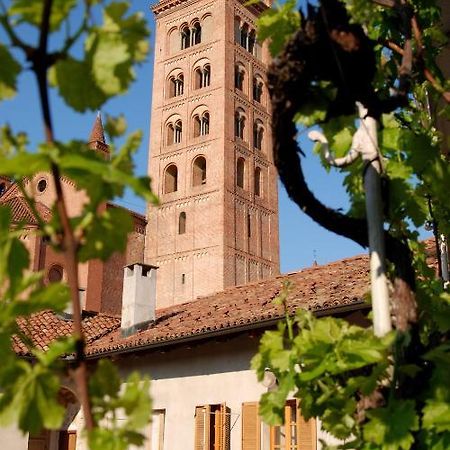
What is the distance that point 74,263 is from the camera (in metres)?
0.99

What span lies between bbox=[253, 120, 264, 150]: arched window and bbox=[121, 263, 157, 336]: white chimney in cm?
3080

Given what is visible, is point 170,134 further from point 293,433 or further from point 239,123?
point 293,433

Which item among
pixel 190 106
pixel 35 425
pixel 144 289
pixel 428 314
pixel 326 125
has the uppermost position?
pixel 190 106

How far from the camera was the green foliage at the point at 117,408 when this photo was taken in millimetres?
961

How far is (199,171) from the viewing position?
43.3 metres

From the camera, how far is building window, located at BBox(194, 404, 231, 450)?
10.5 m

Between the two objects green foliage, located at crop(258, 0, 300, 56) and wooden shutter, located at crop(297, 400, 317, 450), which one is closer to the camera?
green foliage, located at crop(258, 0, 300, 56)

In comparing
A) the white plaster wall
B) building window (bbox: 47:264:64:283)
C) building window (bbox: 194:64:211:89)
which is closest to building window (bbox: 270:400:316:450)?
the white plaster wall

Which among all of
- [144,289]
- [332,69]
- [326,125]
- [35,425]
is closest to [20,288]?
[35,425]

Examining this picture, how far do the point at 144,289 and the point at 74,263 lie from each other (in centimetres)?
1396

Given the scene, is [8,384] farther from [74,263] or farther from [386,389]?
[386,389]

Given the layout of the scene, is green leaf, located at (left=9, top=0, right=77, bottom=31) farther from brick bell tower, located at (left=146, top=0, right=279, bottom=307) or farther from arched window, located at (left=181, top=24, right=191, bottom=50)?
arched window, located at (left=181, top=24, right=191, bottom=50)

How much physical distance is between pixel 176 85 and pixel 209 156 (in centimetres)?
748

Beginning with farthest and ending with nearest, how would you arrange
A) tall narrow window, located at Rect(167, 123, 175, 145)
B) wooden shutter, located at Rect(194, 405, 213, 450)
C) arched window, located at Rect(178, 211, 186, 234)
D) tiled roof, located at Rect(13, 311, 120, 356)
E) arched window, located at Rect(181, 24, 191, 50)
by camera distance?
arched window, located at Rect(181, 24, 191, 50) < tall narrow window, located at Rect(167, 123, 175, 145) < arched window, located at Rect(178, 211, 186, 234) < tiled roof, located at Rect(13, 311, 120, 356) < wooden shutter, located at Rect(194, 405, 213, 450)
